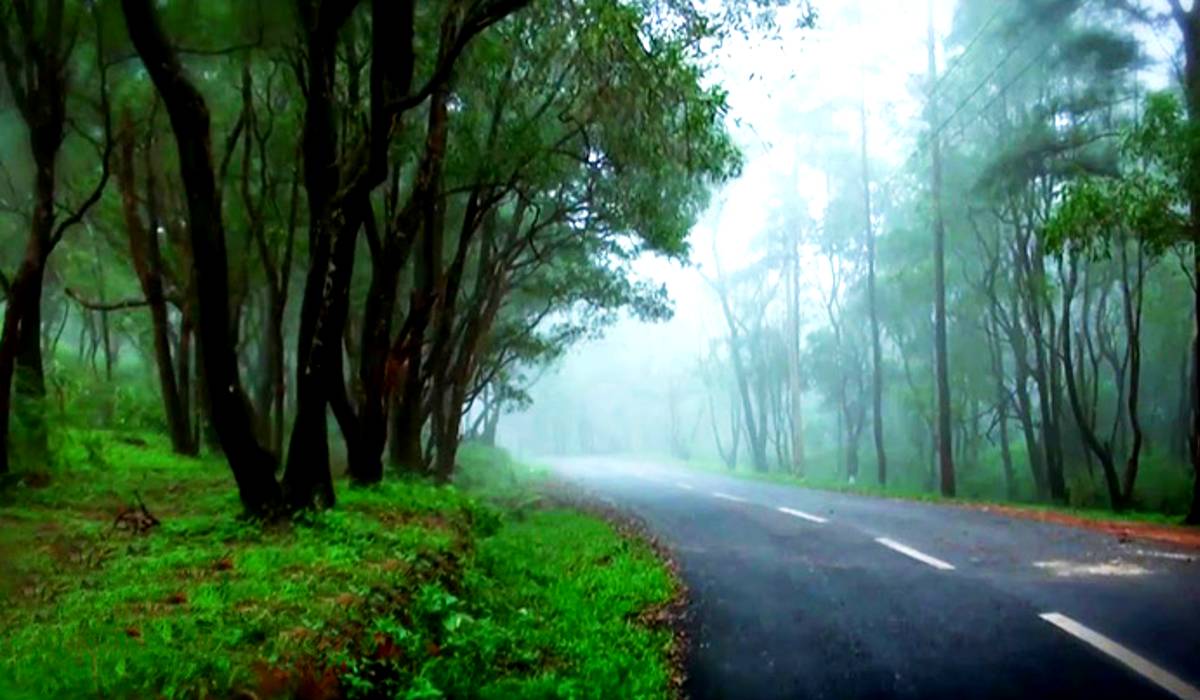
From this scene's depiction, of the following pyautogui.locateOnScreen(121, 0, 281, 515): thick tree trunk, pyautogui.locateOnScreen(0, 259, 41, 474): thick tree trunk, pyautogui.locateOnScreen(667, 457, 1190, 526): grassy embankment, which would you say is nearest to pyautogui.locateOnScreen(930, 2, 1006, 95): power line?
pyautogui.locateOnScreen(667, 457, 1190, 526): grassy embankment

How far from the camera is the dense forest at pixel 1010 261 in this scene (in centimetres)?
1936

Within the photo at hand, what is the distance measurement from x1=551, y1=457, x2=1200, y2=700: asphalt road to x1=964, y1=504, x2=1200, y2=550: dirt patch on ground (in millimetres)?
634

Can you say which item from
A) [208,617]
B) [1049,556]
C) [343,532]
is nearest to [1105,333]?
[1049,556]

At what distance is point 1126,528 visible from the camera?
15.3 m

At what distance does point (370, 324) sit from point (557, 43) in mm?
4512

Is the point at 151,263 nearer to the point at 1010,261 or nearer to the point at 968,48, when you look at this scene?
the point at 968,48

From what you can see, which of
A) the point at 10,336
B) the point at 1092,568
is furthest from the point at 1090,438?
the point at 10,336

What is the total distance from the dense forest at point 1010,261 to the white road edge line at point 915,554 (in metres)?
6.56

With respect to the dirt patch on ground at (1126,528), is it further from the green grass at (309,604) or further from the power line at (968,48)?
the power line at (968,48)

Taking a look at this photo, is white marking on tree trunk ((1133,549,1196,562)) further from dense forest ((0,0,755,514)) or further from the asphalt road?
dense forest ((0,0,755,514))

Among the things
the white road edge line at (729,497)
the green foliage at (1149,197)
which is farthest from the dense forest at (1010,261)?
the white road edge line at (729,497)

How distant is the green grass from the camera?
4.74m

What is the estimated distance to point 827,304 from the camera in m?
43.3

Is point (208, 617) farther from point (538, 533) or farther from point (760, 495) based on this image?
point (760, 495)
